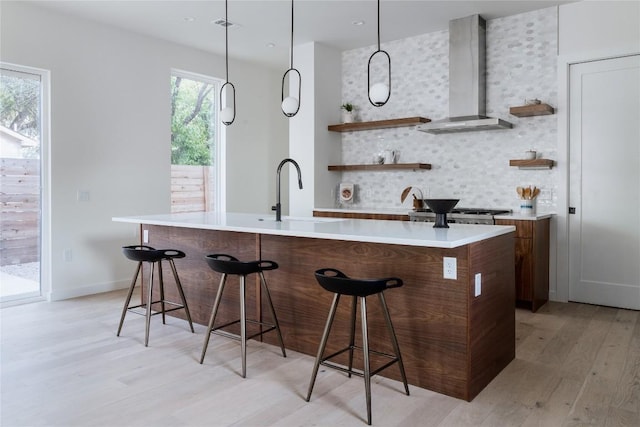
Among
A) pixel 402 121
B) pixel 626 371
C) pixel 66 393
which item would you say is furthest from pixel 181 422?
pixel 402 121

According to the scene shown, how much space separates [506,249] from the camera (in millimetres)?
3033

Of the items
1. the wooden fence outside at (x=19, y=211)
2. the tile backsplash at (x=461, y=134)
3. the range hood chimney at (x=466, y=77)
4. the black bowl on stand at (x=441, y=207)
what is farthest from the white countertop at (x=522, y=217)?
the wooden fence outside at (x=19, y=211)

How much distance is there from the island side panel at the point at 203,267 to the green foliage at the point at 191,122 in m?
2.02

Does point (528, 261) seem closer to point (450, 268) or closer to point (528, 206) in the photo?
point (528, 206)

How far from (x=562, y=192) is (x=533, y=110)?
0.82 metres

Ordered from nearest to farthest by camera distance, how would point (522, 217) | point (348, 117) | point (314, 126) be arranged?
point (522, 217), point (314, 126), point (348, 117)

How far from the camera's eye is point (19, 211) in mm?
4680

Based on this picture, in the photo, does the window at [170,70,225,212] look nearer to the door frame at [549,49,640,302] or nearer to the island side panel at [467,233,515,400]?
the door frame at [549,49,640,302]

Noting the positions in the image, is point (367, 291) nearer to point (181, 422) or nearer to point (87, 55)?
point (181, 422)

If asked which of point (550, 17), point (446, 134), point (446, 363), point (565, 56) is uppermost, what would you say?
point (550, 17)

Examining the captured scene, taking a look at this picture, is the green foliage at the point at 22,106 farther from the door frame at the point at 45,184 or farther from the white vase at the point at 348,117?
the white vase at the point at 348,117

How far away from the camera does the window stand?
607 cm

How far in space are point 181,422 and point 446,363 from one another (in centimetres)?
139

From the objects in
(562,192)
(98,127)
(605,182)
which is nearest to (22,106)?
(98,127)
